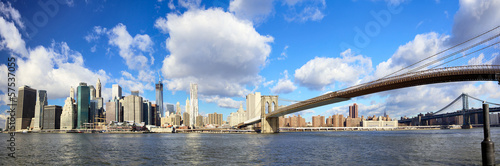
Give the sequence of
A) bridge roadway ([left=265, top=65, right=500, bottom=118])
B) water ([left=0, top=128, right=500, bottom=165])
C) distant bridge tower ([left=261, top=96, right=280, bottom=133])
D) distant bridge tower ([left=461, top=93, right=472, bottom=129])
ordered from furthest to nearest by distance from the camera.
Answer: distant bridge tower ([left=461, top=93, right=472, bottom=129]) < distant bridge tower ([left=261, top=96, right=280, bottom=133]) < bridge roadway ([left=265, top=65, right=500, bottom=118]) < water ([left=0, top=128, right=500, bottom=165])

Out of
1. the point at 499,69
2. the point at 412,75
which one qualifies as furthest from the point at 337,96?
the point at 499,69

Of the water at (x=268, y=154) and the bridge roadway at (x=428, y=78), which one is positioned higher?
the bridge roadway at (x=428, y=78)

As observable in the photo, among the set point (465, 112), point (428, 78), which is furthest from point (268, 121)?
point (465, 112)

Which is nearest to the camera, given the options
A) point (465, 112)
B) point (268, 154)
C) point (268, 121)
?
point (268, 154)

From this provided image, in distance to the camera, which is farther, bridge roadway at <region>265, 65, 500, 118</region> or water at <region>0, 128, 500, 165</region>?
bridge roadway at <region>265, 65, 500, 118</region>

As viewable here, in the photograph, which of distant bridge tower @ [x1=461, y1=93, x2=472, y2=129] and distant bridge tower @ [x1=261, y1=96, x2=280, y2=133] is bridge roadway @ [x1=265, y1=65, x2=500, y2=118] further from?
distant bridge tower @ [x1=461, y1=93, x2=472, y2=129]

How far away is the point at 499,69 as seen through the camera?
129 ft

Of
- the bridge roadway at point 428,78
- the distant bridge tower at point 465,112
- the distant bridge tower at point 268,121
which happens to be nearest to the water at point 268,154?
the bridge roadway at point 428,78

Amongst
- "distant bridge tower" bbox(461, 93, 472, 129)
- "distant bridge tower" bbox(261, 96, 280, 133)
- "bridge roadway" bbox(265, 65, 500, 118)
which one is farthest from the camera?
"distant bridge tower" bbox(461, 93, 472, 129)

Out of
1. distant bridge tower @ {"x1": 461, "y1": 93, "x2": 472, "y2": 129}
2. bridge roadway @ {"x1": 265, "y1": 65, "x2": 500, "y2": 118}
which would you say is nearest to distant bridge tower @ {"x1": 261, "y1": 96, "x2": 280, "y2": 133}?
bridge roadway @ {"x1": 265, "y1": 65, "x2": 500, "y2": 118}

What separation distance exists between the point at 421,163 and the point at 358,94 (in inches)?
1425

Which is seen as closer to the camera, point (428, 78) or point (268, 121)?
point (428, 78)

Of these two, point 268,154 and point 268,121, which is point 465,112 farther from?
point 268,154

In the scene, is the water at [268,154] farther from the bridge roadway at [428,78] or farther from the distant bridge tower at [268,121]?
the distant bridge tower at [268,121]
